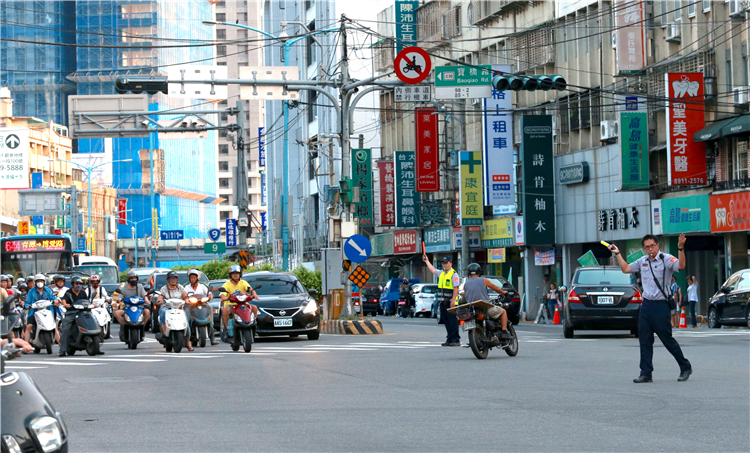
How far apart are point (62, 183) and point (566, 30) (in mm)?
Result: 78863

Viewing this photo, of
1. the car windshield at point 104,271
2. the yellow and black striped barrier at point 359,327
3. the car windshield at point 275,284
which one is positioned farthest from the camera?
the car windshield at point 104,271

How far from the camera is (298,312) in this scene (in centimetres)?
2447

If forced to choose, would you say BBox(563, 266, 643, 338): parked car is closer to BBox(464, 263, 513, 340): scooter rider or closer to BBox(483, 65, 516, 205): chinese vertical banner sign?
BBox(464, 263, 513, 340): scooter rider

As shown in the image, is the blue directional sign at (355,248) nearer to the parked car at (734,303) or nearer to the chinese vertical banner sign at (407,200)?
the parked car at (734,303)

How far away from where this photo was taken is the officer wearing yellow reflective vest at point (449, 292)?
21438 mm

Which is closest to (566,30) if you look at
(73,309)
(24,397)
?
(73,309)

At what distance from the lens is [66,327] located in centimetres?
2164

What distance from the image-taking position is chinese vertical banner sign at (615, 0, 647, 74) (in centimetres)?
3959

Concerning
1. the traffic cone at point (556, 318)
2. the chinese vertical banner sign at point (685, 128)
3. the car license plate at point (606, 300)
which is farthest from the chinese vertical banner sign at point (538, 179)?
the car license plate at point (606, 300)

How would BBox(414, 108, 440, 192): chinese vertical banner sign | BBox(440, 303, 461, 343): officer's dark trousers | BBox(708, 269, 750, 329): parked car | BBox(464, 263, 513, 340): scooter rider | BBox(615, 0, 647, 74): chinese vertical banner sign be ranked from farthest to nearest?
BBox(414, 108, 440, 192): chinese vertical banner sign, BBox(615, 0, 647, 74): chinese vertical banner sign, BBox(708, 269, 750, 329): parked car, BBox(440, 303, 461, 343): officer's dark trousers, BBox(464, 263, 513, 340): scooter rider

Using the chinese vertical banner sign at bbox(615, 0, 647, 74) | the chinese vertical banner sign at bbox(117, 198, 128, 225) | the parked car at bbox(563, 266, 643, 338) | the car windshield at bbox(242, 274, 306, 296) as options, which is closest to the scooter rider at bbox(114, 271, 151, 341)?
the car windshield at bbox(242, 274, 306, 296)

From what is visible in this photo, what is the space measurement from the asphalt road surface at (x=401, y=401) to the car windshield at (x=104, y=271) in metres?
26.5

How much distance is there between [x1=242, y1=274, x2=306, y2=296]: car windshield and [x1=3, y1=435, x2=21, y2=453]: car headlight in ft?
67.2

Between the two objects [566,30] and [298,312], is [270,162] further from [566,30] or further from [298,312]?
[298,312]
